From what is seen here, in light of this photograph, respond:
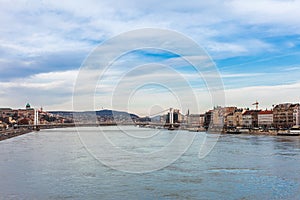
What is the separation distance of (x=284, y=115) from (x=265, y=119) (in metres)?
3.78

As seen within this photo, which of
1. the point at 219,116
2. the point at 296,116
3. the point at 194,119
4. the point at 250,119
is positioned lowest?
the point at 194,119

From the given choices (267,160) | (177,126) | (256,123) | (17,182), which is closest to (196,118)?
(177,126)

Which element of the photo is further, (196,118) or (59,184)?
(196,118)

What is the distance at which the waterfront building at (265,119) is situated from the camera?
141 feet

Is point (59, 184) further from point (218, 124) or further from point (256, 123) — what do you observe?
point (218, 124)

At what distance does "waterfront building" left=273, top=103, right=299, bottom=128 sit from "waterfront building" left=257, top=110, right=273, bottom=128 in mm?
1014

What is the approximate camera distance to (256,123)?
46125mm

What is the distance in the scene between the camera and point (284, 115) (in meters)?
40.5

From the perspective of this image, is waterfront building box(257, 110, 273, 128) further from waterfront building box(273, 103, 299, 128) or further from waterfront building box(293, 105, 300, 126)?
waterfront building box(293, 105, 300, 126)

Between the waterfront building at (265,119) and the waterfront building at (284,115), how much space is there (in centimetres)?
101

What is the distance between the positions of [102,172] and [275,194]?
149 inches

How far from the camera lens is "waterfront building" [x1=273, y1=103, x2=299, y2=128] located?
129ft

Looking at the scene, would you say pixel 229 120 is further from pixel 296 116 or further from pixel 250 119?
pixel 296 116

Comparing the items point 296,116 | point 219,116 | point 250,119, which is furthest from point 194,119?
point 296,116
